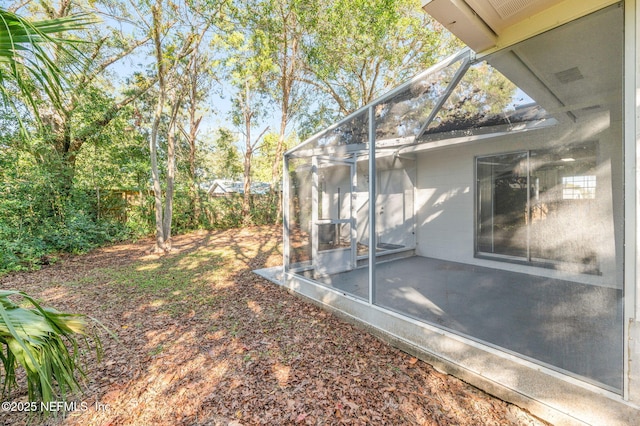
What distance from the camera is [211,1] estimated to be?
7.05 m

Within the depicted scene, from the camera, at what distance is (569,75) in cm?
189

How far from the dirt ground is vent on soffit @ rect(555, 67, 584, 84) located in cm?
239

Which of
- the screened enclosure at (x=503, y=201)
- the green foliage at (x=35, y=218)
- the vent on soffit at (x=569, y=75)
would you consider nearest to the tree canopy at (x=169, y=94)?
the green foliage at (x=35, y=218)

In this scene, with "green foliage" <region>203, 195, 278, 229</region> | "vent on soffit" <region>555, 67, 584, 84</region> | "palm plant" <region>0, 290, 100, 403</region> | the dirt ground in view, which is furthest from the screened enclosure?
"green foliage" <region>203, 195, 278, 229</region>

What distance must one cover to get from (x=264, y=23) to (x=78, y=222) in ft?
27.3

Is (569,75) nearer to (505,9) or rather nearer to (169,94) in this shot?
(505,9)

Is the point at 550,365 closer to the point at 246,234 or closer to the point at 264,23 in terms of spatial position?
the point at 246,234

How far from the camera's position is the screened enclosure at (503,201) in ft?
5.63

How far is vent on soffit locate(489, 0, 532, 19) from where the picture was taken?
5.93 feet

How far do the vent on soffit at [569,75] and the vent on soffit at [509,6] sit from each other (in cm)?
52

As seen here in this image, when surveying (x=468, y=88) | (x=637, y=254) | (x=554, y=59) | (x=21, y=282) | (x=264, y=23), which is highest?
(x=264, y=23)

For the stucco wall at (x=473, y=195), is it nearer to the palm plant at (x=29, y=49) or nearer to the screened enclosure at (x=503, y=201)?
the screened enclosure at (x=503, y=201)

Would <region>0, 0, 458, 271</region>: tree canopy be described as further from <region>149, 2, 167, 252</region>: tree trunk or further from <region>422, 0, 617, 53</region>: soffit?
<region>422, 0, 617, 53</region>: soffit

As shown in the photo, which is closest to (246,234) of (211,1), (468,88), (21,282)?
(21,282)
